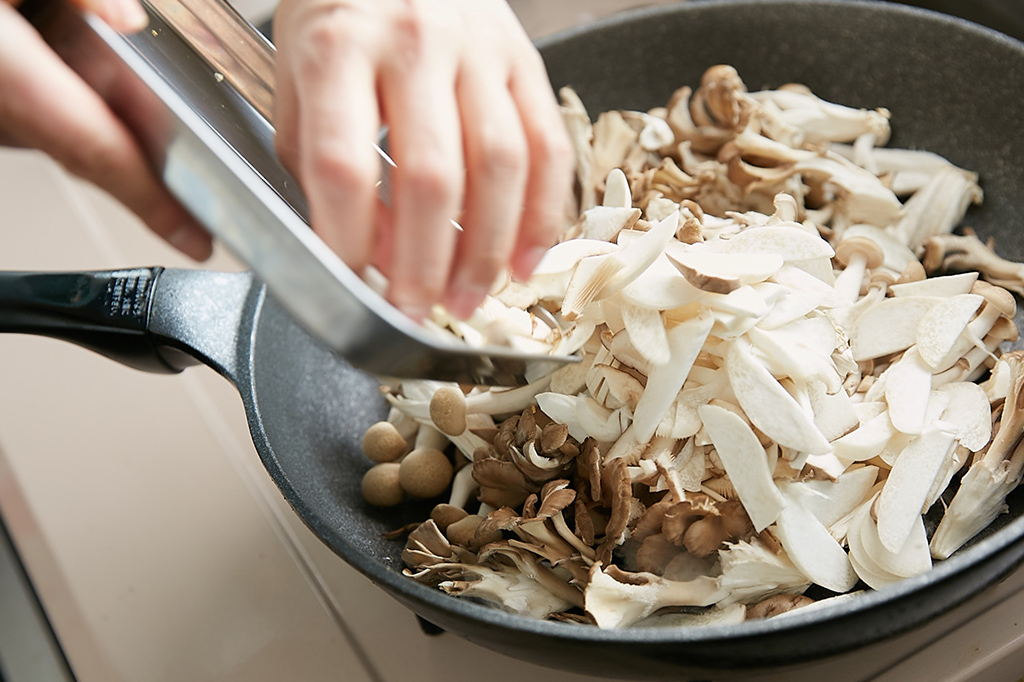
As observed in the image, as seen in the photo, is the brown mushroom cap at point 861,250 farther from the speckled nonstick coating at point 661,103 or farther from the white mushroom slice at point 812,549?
the white mushroom slice at point 812,549

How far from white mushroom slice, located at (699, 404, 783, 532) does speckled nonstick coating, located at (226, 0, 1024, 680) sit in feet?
0.30

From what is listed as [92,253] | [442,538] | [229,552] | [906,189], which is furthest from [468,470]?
[92,253]

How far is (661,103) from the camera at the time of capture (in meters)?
0.90

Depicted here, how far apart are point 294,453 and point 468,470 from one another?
5.2 inches

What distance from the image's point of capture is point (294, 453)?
63 cm

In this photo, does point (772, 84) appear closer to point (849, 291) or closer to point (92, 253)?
point (849, 291)

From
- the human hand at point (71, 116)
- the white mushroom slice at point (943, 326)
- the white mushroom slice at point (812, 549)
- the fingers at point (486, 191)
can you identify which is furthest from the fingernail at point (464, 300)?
the white mushroom slice at point (943, 326)

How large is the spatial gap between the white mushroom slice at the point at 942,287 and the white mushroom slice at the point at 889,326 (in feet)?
0.10

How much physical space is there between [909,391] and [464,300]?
1.10 ft

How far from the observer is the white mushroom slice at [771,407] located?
0.50 m

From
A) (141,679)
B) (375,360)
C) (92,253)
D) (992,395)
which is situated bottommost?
(141,679)

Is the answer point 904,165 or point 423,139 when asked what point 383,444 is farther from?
point 904,165

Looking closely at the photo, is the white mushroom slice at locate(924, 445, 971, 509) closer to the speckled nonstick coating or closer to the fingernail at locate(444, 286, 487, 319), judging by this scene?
the speckled nonstick coating

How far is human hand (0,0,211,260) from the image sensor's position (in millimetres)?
333
